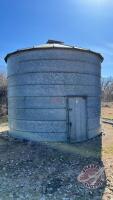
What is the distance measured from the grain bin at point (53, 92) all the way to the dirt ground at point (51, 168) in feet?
2.11

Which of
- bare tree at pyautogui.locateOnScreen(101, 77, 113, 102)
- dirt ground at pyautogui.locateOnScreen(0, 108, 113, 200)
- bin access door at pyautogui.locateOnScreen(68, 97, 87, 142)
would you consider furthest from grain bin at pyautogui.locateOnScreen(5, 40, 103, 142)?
bare tree at pyautogui.locateOnScreen(101, 77, 113, 102)

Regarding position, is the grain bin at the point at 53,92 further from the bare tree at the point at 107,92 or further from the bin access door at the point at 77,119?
the bare tree at the point at 107,92

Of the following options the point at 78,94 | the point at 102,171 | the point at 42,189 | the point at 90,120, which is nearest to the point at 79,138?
the point at 90,120

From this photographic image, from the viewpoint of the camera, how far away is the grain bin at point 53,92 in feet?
37.7

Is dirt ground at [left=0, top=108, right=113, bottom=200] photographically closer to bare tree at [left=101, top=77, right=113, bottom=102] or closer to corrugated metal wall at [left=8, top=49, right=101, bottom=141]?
corrugated metal wall at [left=8, top=49, right=101, bottom=141]

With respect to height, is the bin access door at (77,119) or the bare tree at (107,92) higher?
the bare tree at (107,92)

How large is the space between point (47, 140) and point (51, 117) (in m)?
1.01

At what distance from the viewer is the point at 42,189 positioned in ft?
23.1

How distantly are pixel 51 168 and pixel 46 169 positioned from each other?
0.56ft

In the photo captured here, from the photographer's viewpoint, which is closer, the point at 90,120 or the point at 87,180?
the point at 87,180

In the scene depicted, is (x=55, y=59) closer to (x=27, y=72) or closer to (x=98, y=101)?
(x=27, y=72)

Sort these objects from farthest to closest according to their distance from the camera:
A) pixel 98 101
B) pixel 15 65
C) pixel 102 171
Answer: pixel 98 101
pixel 15 65
pixel 102 171

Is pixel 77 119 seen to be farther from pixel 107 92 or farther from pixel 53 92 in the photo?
pixel 107 92

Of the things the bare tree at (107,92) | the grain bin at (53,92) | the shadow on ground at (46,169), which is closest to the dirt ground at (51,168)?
the shadow on ground at (46,169)
